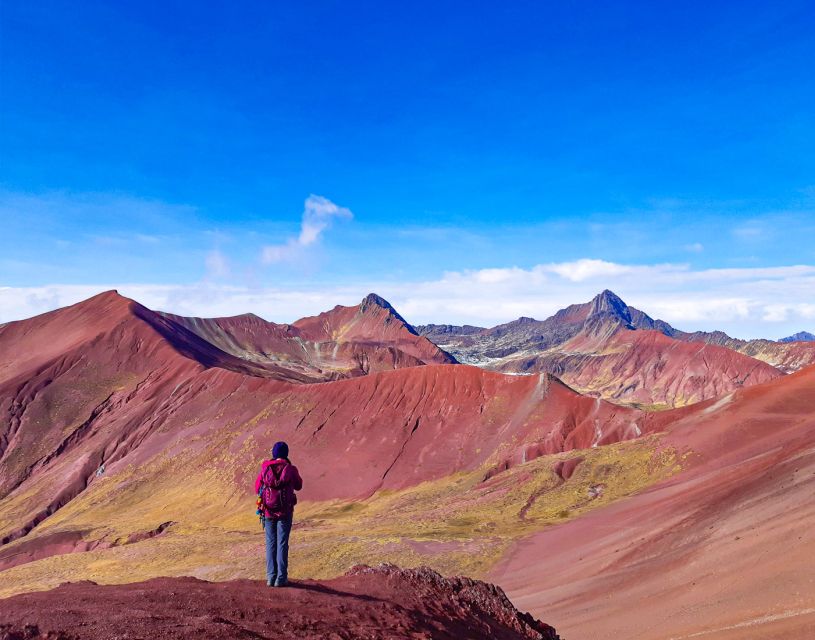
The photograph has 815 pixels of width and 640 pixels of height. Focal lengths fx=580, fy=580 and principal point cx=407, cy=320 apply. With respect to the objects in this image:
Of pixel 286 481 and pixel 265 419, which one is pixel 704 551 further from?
pixel 265 419

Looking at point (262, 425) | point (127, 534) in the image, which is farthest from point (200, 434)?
point (127, 534)

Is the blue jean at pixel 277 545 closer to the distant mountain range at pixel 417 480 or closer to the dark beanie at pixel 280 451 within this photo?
the distant mountain range at pixel 417 480

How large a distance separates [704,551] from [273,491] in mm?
24049

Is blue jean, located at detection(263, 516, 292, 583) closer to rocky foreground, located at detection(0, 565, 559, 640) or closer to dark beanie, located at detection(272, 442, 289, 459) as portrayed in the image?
rocky foreground, located at detection(0, 565, 559, 640)

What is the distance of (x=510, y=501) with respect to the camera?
180 feet

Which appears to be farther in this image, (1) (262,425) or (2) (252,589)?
(1) (262,425)

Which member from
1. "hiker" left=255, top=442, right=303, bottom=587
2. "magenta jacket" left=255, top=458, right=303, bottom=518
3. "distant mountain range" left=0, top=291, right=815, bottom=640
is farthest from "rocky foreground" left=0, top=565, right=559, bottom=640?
"magenta jacket" left=255, top=458, right=303, bottom=518

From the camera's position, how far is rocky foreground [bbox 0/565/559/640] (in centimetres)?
882

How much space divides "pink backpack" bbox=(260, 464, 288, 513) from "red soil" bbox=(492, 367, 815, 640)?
1394 centimetres

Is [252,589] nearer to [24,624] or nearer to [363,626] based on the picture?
[363,626]

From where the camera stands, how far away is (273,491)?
11.8 metres

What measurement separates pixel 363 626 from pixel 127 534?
64.6 m

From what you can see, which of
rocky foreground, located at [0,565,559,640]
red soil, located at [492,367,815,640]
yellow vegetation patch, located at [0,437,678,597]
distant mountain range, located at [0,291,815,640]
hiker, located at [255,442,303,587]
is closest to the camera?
rocky foreground, located at [0,565,559,640]

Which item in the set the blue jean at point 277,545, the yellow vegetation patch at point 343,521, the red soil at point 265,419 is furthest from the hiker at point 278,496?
the red soil at point 265,419
